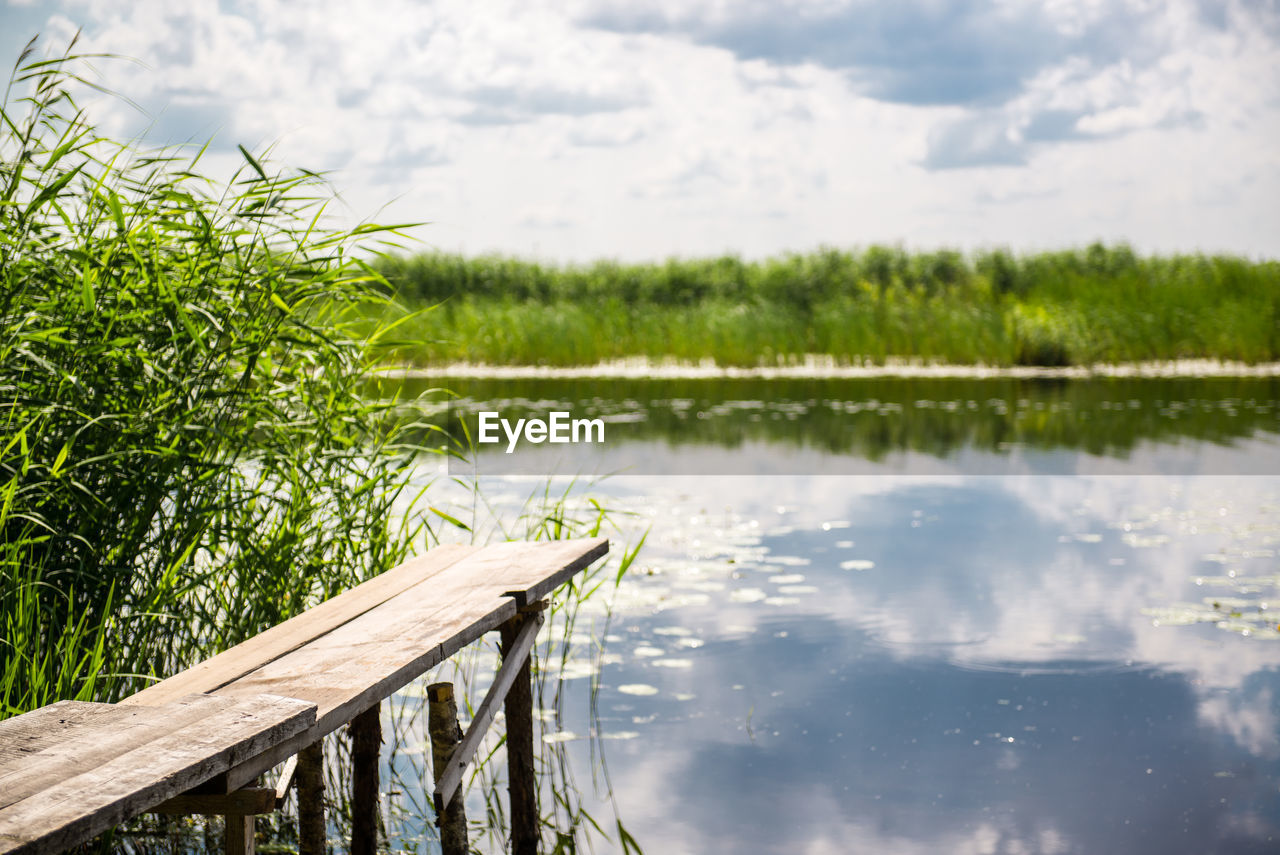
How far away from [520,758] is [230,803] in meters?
1.31

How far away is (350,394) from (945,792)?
216 cm

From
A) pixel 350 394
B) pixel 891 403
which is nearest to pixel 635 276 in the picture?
pixel 891 403

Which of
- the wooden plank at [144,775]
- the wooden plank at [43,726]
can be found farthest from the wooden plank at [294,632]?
the wooden plank at [144,775]

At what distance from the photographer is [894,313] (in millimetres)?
16234

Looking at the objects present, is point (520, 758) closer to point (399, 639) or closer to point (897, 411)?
point (399, 639)

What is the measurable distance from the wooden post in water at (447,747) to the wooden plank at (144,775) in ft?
3.04

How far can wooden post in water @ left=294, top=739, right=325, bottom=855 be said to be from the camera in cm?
250

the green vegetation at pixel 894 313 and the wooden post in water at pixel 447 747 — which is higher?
the green vegetation at pixel 894 313

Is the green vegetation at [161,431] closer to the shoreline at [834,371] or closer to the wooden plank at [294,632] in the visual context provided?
the wooden plank at [294,632]

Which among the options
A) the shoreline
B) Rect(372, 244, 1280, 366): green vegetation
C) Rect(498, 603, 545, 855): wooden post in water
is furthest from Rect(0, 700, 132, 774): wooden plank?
the shoreline

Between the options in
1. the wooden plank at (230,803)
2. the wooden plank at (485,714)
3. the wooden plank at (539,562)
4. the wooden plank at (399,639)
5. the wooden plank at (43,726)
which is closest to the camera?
the wooden plank at (43,726)

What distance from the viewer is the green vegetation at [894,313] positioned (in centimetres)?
1538

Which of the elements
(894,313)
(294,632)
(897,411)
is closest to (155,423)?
(294,632)

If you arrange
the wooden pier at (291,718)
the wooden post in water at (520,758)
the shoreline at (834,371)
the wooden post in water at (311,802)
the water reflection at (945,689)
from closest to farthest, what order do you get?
the wooden pier at (291,718) → the wooden post in water at (311,802) → the wooden post in water at (520,758) → the water reflection at (945,689) → the shoreline at (834,371)
